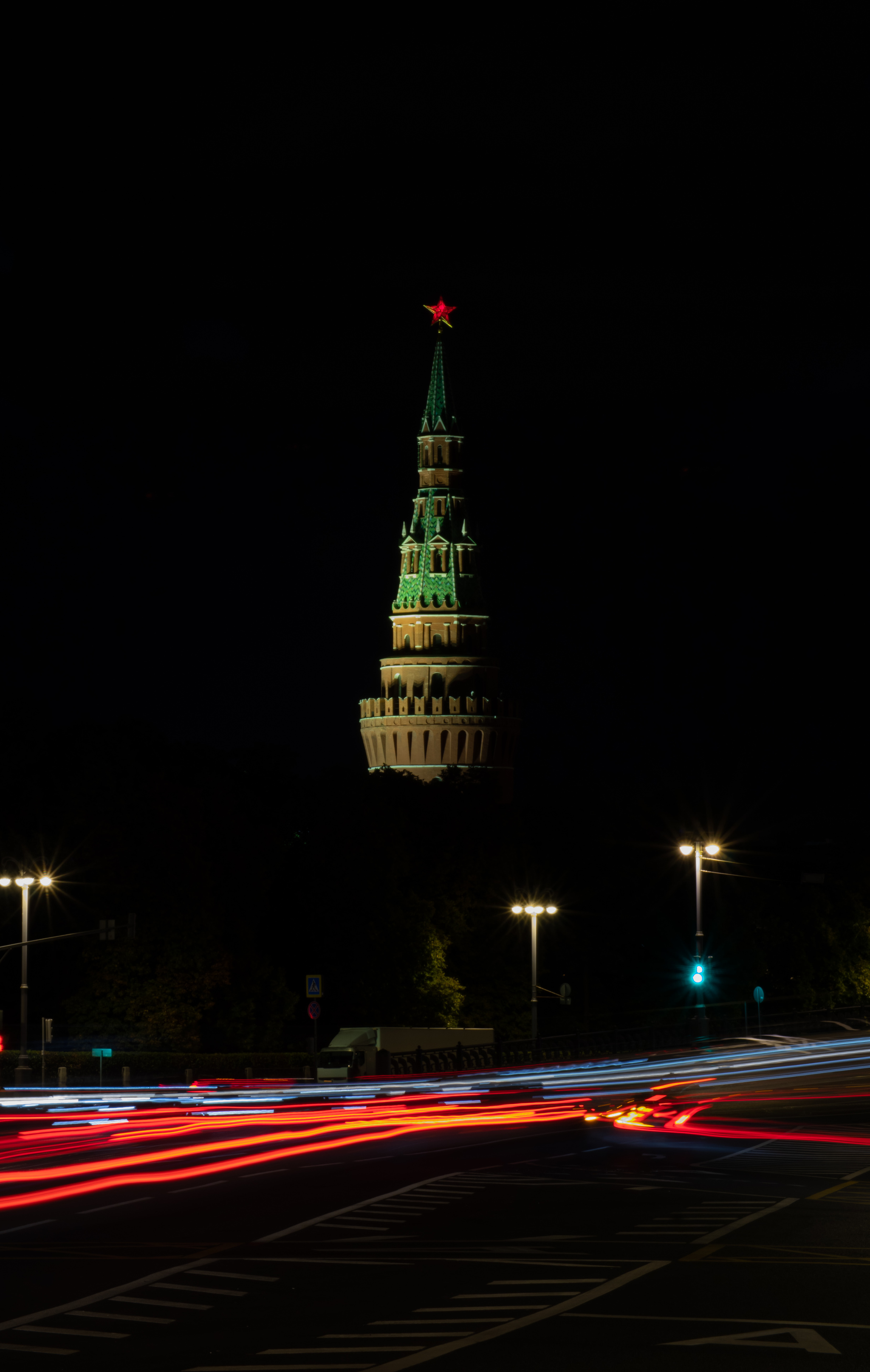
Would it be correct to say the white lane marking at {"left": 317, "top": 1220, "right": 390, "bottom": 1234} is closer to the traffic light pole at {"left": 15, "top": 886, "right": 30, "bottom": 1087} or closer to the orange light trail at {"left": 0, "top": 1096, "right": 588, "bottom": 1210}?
the orange light trail at {"left": 0, "top": 1096, "right": 588, "bottom": 1210}

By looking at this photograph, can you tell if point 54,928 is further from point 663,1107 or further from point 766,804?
point 766,804

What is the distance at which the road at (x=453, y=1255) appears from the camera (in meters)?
13.3

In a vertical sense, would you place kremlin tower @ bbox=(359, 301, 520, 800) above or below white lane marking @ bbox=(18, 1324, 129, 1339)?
above

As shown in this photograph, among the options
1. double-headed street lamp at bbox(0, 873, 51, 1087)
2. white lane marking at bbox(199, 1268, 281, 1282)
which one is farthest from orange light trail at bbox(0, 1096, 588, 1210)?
double-headed street lamp at bbox(0, 873, 51, 1087)

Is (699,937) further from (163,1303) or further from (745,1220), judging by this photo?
(163,1303)

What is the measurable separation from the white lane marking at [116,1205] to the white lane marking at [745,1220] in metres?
7.30

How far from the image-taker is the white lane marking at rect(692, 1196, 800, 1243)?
A: 62.0ft

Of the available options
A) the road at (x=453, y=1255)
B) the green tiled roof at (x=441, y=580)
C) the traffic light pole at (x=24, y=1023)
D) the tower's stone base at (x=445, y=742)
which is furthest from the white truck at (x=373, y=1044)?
the green tiled roof at (x=441, y=580)

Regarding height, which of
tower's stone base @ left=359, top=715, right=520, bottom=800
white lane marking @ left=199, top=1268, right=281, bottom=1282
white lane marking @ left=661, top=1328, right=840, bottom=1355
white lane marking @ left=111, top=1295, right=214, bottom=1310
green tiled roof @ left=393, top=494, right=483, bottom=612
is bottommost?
white lane marking @ left=199, top=1268, right=281, bottom=1282

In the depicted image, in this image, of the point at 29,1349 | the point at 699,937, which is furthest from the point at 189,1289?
the point at 699,937

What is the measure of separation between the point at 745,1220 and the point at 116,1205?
762 centimetres

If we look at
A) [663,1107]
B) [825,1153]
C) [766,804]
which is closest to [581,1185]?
[825,1153]

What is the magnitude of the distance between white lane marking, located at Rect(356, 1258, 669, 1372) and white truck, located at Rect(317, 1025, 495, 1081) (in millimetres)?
42205

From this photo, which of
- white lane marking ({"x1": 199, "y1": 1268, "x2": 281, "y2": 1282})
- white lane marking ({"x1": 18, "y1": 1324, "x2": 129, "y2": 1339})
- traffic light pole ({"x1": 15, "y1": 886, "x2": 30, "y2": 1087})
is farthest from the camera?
traffic light pole ({"x1": 15, "y1": 886, "x2": 30, "y2": 1087})
